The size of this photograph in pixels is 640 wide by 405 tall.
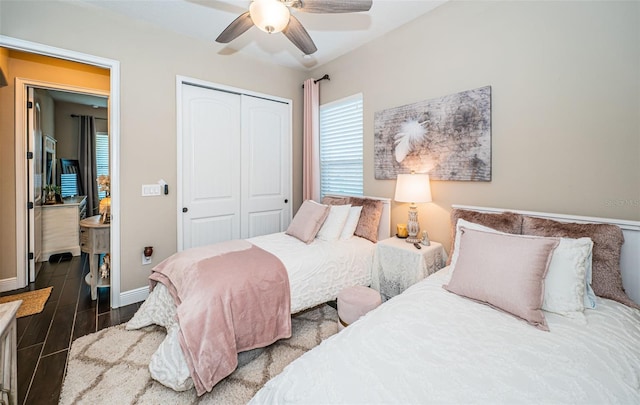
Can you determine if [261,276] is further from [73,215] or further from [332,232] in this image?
[73,215]

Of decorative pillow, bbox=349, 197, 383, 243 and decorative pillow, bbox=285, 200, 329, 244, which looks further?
decorative pillow, bbox=349, 197, 383, 243

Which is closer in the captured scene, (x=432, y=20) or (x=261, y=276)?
(x=261, y=276)

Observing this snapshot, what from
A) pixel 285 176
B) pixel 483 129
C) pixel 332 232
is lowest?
pixel 332 232

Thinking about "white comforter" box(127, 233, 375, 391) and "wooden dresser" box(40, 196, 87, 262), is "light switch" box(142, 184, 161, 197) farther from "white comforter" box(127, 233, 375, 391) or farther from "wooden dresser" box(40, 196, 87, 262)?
"wooden dresser" box(40, 196, 87, 262)

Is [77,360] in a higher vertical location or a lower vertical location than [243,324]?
lower

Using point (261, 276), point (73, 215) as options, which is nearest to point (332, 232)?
point (261, 276)

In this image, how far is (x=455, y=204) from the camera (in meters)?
2.41

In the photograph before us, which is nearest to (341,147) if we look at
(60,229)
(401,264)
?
(401,264)

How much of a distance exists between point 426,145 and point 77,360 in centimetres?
322

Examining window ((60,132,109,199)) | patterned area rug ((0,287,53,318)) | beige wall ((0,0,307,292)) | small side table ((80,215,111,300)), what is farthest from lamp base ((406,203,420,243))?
window ((60,132,109,199))

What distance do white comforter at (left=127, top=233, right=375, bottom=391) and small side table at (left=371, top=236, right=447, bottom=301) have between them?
0.13m

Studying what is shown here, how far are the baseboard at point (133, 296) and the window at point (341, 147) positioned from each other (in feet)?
7.82

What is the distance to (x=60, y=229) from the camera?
4.01m

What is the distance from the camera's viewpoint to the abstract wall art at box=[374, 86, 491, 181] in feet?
7.29
